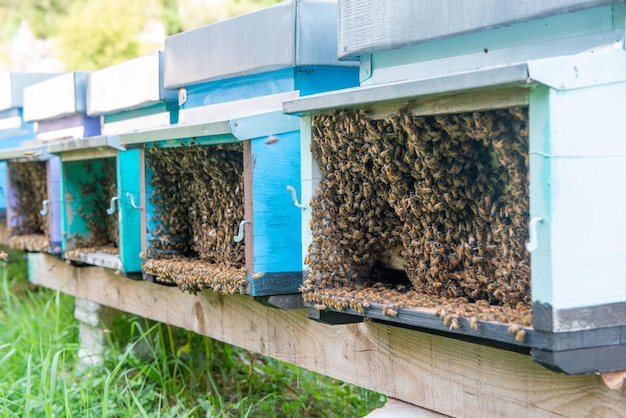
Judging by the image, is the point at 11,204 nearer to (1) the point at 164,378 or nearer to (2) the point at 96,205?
(2) the point at 96,205

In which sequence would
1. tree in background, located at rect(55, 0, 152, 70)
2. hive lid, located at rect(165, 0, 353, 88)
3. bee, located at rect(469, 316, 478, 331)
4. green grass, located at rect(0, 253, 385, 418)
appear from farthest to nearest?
tree in background, located at rect(55, 0, 152, 70)
green grass, located at rect(0, 253, 385, 418)
hive lid, located at rect(165, 0, 353, 88)
bee, located at rect(469, 316, 478, 331)

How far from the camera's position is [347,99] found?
2129mm

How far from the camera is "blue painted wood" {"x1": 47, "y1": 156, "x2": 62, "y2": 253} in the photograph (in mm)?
4426

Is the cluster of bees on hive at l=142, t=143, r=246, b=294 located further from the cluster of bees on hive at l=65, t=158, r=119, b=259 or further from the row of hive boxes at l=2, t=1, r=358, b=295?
the cluster of bees on hive at l=65, t=158, r=119, b=259

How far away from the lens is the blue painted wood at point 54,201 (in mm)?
4426

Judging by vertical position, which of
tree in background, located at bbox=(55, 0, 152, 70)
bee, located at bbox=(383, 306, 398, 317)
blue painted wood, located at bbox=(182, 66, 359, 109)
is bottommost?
bee, located at bbox=(383, 306, 398, 317)

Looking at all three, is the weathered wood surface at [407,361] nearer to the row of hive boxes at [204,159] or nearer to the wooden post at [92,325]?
the row of hive boxes at [204,159]

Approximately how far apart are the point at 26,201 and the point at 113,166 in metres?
1.28

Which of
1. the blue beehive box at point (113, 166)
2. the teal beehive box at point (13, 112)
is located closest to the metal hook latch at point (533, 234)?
the blue beehive box at point (113, 166)

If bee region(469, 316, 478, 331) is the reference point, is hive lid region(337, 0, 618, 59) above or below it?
above

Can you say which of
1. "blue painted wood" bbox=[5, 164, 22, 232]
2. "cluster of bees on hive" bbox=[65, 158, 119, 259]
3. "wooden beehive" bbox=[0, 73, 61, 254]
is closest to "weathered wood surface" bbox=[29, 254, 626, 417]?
"cluster of bees on hive" bbox=[65, 158, 119, 259]

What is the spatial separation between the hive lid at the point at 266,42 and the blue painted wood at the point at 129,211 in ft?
1.83

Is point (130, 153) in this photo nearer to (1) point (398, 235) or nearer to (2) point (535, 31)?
(1) point (398, 235)

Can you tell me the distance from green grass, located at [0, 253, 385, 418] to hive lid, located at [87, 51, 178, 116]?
3.62 feet
